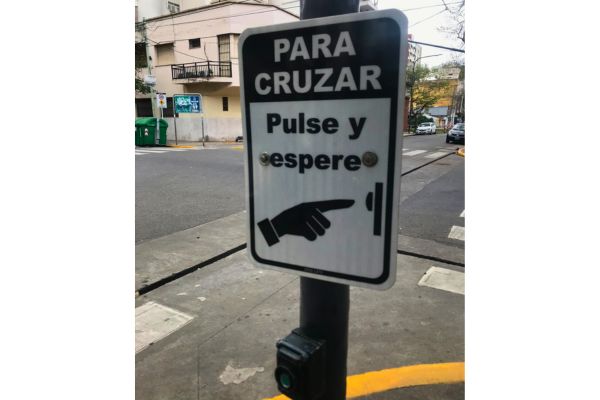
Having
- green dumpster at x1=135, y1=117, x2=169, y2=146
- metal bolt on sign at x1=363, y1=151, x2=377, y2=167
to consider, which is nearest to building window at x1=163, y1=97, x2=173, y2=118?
green dumpster at x1=135, y1=117, x2=169, y2=146

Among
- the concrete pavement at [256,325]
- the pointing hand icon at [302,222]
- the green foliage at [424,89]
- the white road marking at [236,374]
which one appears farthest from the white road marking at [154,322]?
the green foliage at [424,89]

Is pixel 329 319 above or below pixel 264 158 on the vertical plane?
below

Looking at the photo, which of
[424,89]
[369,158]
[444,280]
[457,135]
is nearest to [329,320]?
[369,158]

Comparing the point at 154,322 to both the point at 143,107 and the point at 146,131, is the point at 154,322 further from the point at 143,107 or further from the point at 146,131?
the point at 143,107

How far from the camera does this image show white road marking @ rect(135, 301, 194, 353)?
10.4 feet

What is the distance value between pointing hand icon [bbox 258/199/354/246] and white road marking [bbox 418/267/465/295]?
3.31 meters

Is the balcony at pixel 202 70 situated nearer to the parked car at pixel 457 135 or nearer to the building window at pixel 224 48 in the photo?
the building window at pixel 224 48

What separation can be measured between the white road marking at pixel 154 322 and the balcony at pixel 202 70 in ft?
76.2

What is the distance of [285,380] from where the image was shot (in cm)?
117

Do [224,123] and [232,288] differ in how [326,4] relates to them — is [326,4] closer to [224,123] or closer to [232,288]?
[232,288]

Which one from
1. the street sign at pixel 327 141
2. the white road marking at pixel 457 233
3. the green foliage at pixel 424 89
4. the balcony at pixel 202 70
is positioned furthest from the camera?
the green foliage at pixel 424 89

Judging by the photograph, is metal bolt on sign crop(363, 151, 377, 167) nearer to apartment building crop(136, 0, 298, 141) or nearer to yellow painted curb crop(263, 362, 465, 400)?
yellow painted curb crop(263, 362, 465, 400)

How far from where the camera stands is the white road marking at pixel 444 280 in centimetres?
405

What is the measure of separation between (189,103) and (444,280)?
18.7m
